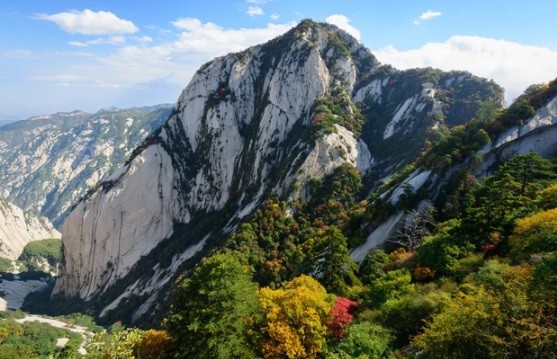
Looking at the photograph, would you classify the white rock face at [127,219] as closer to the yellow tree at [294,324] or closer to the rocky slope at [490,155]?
the rocky slope at [490,155]

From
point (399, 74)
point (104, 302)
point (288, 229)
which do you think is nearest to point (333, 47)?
point (399, 74)

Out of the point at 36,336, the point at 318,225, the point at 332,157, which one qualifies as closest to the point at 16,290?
the point at 36,336

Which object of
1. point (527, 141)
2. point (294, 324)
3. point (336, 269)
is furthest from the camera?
point (527, 141)

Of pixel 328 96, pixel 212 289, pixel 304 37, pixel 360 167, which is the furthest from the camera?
pixel 304 37

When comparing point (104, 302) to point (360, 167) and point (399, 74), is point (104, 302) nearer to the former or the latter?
point (360, 167)

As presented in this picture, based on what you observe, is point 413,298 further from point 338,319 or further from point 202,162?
point 202,162
